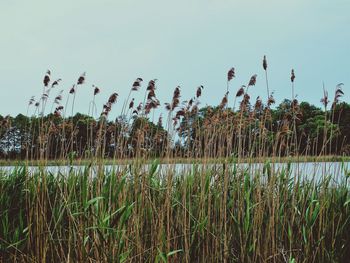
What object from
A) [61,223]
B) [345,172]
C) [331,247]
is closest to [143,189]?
[61,223]

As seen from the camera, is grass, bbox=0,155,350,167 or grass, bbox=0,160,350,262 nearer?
grass, bbox=0,160,350,262

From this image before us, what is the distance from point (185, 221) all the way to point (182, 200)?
281 mm

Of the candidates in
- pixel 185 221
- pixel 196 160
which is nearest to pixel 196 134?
pixel 196 160

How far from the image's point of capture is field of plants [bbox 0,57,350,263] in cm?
314

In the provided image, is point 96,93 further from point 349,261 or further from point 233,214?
point 349,261

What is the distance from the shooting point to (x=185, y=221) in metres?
3.12

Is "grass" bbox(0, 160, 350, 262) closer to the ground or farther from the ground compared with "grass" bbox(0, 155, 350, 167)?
closer to the ground

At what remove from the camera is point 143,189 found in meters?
3.25

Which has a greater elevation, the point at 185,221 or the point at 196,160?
the point at 196,160

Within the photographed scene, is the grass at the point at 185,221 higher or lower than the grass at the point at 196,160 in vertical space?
lower

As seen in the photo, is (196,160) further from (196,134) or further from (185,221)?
(185,221)

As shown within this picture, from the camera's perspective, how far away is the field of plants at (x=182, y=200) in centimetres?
314

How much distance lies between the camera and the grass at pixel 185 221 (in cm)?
309

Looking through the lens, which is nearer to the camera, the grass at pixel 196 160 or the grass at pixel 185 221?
the grass at pixel 185 221
